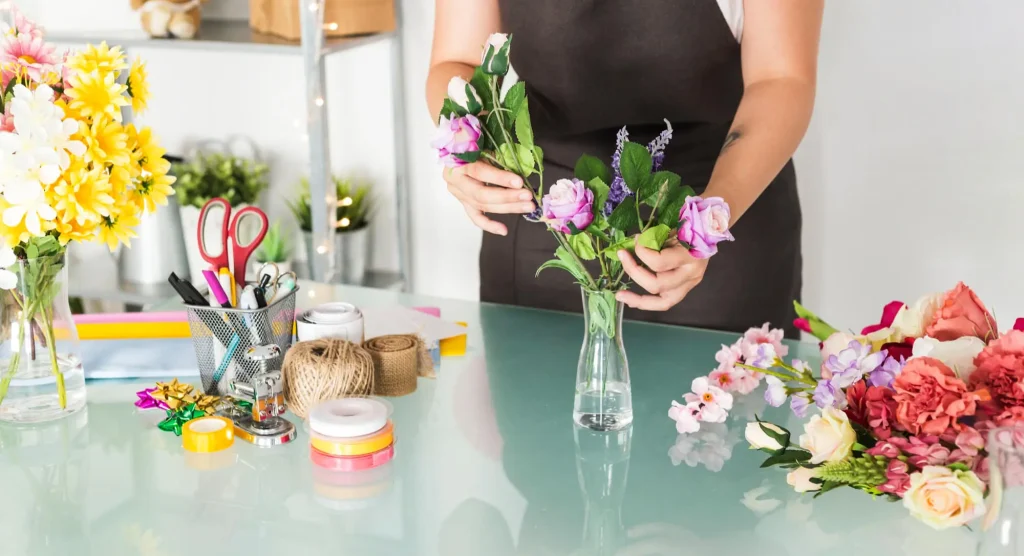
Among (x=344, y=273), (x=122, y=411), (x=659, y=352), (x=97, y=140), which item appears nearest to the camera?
(x=97, y=140)

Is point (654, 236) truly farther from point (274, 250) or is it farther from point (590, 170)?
point (274, 250)

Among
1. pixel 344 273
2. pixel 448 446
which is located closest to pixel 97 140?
pixel 448 446

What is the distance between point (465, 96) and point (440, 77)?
2.06 ft

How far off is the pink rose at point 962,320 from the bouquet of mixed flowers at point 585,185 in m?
0.23

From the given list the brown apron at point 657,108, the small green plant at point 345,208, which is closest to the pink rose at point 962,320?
the brown apron at point 657,108

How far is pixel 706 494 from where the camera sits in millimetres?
1080

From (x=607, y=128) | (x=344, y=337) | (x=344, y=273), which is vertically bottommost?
(x=344, y=273)

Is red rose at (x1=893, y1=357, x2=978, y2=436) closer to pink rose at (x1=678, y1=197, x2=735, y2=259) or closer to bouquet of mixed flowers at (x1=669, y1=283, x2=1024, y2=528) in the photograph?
bouquet of mixed flowers at (x1=669, y1=283, x2=1024, y2=528)

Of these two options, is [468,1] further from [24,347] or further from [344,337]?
[24,347]

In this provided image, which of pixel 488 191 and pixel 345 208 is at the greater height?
pixel 488 191

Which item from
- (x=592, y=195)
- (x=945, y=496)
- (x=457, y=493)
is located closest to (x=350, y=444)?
(x=457, y=493)

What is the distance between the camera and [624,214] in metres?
1.06

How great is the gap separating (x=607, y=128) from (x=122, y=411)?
2.93 feet

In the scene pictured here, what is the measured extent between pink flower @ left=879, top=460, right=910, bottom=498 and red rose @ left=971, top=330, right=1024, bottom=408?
0.10 metres
